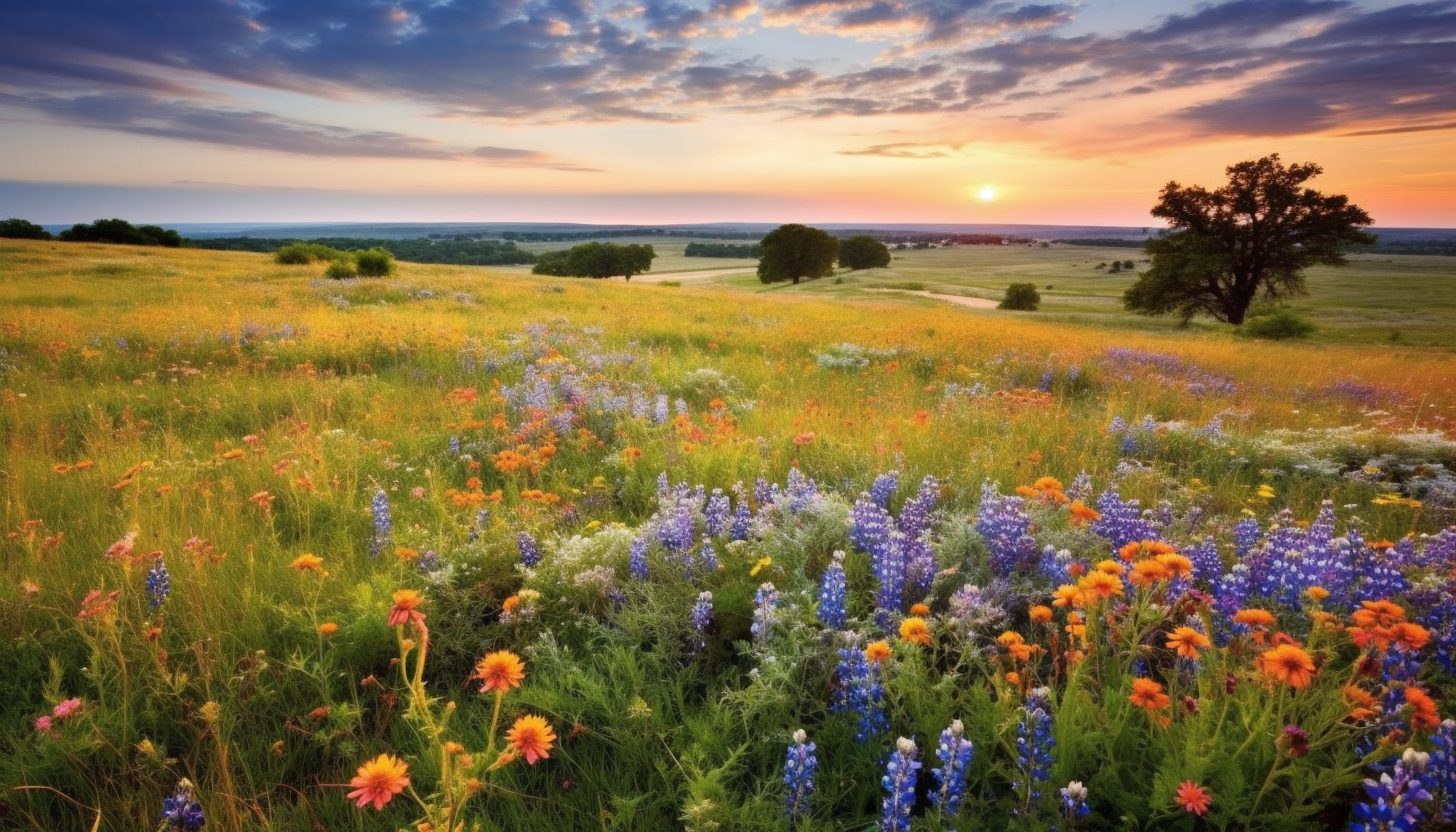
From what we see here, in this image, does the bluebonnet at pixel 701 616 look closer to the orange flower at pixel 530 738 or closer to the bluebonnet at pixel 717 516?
the bluebonnet at pixel 717 516

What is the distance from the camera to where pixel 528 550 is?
3.78 meters

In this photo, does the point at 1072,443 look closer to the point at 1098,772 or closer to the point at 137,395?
the point at 1098,772

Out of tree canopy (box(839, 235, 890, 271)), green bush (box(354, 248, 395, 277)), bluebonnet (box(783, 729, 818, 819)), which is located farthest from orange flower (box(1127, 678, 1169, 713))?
tree canopy (box(839, 235, 890, 271))

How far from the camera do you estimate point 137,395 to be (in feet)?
24.3

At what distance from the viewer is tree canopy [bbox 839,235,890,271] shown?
9675 centimetres

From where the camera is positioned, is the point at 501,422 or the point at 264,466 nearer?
the point at 264,466

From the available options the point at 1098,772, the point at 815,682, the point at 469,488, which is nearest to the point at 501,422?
the point at 469,488

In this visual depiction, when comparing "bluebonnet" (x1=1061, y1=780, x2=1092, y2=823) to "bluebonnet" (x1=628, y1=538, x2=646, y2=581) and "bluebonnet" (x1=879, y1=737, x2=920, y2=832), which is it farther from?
"bluebonnet" (x1=628, y1=538, x2=646, y2=581)

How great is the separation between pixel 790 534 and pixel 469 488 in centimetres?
266

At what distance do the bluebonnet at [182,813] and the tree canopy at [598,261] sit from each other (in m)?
88.9

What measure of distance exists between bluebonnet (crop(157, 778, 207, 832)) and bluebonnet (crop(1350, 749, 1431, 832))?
11.0 ft

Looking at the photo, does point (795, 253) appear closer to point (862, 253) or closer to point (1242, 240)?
point (862, 253)

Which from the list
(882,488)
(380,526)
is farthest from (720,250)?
(380,526)

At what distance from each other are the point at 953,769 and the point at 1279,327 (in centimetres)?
3896
